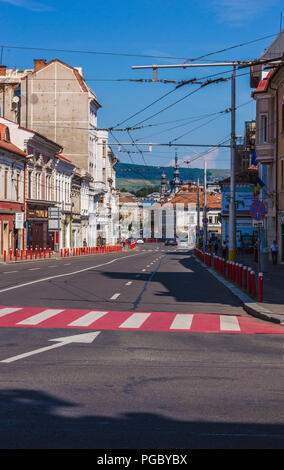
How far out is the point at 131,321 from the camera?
14523mm

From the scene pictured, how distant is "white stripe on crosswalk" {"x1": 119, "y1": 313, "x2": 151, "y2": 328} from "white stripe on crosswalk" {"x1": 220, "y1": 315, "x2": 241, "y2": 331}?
64.6 inches

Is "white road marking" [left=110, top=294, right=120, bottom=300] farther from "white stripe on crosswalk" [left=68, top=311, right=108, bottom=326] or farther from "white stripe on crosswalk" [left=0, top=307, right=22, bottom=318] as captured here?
"white stripe on crosswalk" [left=0, top=307, right=22, bottom=318]

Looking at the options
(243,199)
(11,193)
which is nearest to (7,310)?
(11,193)

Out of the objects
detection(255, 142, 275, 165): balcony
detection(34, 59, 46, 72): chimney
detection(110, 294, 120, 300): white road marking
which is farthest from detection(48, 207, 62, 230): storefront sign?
detection(110, 294, 120, 300): white road marking

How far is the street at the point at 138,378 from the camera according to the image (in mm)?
5875

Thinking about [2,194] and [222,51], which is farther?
[2,194]

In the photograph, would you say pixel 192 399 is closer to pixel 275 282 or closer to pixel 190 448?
pixel 190 448

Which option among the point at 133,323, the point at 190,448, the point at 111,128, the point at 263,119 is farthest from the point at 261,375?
the point at 263,119

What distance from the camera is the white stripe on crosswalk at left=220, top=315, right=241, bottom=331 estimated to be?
13619mm

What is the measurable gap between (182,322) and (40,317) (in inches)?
118

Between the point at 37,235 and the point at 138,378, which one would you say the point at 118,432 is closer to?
the point at 138,378

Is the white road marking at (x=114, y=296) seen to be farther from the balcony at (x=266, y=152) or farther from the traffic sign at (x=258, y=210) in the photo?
the balcony at (x=266, y=152)
